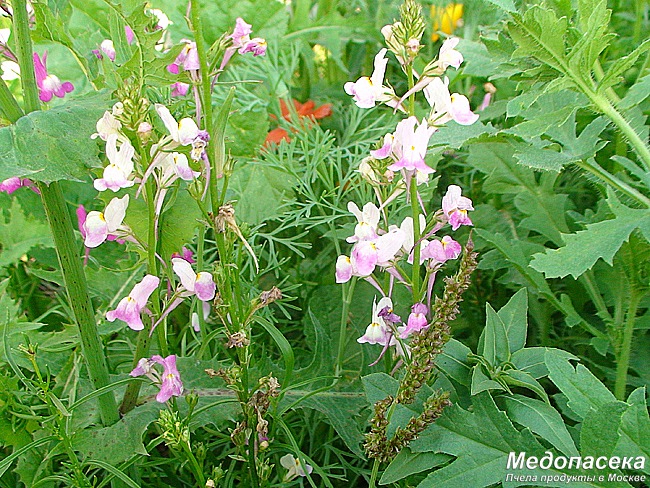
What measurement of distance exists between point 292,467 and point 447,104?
0.59 meters

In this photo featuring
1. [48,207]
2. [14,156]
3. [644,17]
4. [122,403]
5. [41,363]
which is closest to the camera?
[14,156]

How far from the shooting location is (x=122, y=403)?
108 cm

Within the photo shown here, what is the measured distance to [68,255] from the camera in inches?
38.6

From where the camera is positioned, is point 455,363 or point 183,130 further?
point 455,363

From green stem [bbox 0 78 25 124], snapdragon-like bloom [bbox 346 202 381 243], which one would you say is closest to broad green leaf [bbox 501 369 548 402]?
snapdragon-like bloom [bbox 346 202 381 243]

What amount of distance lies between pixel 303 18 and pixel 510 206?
2.97 feet

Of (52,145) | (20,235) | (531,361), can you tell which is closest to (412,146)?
(531,361)

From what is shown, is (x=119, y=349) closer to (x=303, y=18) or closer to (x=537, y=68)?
(x=537, y=68)

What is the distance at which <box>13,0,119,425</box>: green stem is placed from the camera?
3.03ft

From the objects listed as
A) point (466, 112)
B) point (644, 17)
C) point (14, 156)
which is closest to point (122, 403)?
point (14, 156)

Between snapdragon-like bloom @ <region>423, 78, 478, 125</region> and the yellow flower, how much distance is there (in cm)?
109

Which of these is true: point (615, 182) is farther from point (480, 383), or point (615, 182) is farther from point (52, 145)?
point (52, 145)

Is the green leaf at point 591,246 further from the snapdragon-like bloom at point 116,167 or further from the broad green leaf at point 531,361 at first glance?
the snapdragon-like bloom at point 116,167

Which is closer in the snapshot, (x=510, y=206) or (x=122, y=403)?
(x=122, y=403)
